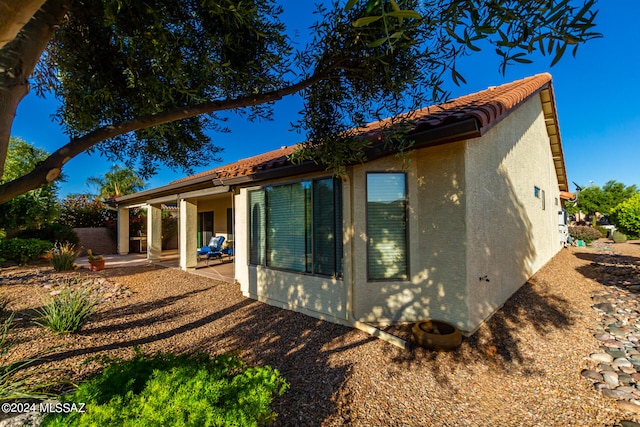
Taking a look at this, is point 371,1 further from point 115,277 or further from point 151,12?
point 115,277

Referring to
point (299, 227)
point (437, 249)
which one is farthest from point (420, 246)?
point (299, 227)

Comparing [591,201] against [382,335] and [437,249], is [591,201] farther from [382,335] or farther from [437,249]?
[382,335]

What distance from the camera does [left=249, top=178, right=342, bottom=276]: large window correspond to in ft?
19.9

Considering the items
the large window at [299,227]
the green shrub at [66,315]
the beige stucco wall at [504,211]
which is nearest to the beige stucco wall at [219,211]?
the large window at [299,227]

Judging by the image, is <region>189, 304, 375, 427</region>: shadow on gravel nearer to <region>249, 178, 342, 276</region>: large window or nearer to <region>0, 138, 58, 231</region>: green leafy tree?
<region>249, 178, 342, 276</region>: large window

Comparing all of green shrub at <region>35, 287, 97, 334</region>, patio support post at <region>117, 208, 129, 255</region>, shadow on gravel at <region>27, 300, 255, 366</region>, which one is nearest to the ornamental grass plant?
shadow on gravel at <region>27, 300, 255, 366</region>

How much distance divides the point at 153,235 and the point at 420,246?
1374 centimetres

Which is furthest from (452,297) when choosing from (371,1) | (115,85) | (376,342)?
(115,85)

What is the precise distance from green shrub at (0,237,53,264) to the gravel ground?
7375mm

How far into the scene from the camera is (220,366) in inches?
113

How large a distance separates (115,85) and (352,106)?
360 cm

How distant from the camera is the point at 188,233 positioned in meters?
11.8

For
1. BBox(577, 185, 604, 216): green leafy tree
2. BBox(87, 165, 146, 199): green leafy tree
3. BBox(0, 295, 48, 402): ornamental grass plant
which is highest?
BBox(87, 165, 146, 199): green leafy tree

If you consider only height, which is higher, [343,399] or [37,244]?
[37,244]
